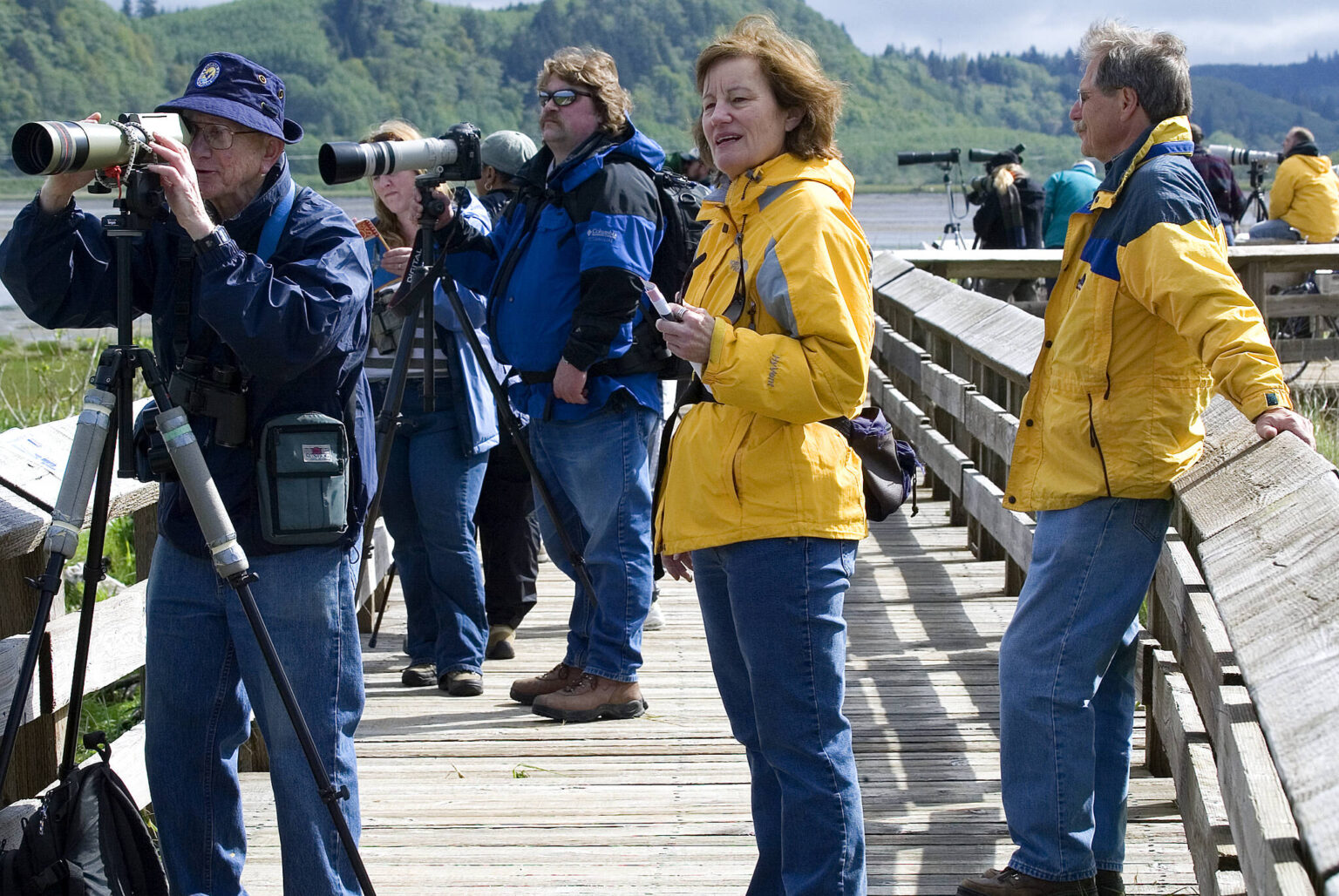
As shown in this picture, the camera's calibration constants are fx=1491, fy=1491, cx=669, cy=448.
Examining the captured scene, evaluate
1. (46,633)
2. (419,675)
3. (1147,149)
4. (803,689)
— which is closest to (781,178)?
(1147,149)

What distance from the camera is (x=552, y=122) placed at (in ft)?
14.0

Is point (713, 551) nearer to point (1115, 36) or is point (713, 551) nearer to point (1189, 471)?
point (1189, 471)

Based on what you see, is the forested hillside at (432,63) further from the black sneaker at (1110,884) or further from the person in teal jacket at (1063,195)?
the black sneaker at (1110,884)

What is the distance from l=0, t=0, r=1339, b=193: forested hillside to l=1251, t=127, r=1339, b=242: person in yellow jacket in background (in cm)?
7757

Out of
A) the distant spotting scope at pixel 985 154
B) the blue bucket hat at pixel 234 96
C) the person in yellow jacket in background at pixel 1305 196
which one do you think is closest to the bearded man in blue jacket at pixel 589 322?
the blue bucket hat at pixel 234 96

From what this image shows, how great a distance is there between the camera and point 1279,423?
2.48 m

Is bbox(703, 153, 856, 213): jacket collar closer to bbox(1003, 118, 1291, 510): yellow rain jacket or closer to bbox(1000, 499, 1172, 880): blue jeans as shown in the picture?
bbox(1003, 118, 1291, 510): yellow rain jacket

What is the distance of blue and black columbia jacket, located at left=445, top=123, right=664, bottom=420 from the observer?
411 cm

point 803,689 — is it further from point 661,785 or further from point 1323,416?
point 1323,416

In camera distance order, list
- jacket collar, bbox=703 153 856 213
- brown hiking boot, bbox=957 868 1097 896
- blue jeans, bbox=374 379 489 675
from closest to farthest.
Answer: jacket collar, bbox=703 153 856 213 < brown hiking boot, bbox=957 868 1097 896 < blue jeans, bbox=374 379 489 675

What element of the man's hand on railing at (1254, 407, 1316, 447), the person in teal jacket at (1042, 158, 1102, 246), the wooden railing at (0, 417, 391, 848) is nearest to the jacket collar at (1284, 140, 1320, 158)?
the person in teal jacket at (1042, 158, 1102, 246)

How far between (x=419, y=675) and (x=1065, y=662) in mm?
2588

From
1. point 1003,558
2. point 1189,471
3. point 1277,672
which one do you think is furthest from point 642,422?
point 1277,672

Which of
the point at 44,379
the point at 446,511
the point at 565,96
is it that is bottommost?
the point at 44,379
